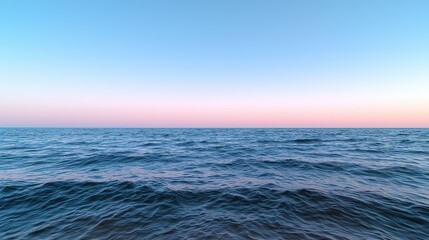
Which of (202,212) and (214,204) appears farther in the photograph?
(214,204)

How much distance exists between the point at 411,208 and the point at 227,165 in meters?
9.43

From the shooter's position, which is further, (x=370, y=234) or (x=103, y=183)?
(x=103, y=183)

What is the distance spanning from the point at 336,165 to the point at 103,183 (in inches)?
595

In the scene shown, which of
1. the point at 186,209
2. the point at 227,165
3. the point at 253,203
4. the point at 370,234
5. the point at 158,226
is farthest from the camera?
the point at 227,165

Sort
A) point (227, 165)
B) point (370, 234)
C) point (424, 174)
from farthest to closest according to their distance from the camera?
point (227, 165)
point (424, 174)
point (370, 234)

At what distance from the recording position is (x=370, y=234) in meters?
4.88

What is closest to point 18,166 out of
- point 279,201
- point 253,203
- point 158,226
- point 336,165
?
point 158,226

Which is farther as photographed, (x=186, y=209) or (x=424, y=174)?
(x=424, y=174)

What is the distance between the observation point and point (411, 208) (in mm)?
6410

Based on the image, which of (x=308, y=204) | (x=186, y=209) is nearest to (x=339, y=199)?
(x=308, y=204)

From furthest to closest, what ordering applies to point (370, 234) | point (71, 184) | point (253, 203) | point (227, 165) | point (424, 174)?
point (227, 165), point (424, 174), point (71, 184), point (253, 203), point (370, 234)

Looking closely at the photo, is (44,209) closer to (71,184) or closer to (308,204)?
(71,184)

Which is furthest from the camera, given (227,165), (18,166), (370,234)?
(227,165)

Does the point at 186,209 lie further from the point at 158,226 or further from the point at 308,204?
the point at 308,204
